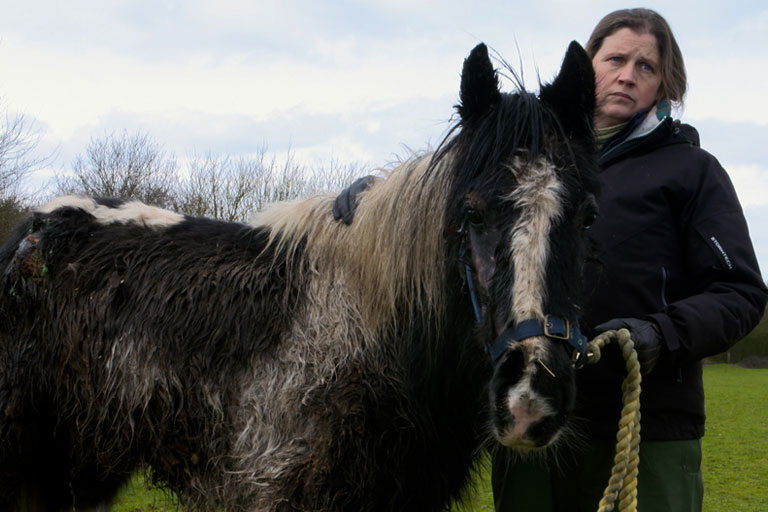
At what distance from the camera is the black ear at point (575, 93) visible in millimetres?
2766

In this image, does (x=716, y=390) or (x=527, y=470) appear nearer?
(x=527, y=470)

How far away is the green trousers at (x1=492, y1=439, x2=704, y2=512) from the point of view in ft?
9.37

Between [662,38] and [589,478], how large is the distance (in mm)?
2166

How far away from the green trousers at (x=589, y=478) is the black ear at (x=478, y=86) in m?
1.50

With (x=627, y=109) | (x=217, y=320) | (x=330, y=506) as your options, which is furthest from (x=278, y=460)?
(x=627, y=109)

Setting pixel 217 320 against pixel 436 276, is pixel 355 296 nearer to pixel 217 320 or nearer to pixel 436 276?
pixel 436 276

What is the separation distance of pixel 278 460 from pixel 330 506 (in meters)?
0.29

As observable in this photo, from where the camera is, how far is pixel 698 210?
2855 millimetres

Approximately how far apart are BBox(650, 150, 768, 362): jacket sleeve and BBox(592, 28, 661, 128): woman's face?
1.42ft

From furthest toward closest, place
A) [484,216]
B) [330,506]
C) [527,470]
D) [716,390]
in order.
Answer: [716,390], [527,470], [330,506], [484,216]

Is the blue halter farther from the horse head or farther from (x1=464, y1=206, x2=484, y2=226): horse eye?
(x1=464, y1=206, x2=484, y2=226): horse eye

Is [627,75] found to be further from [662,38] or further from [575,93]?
[575,93]

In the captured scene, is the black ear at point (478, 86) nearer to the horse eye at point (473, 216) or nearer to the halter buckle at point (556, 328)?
the horse eye at point (473, 216)

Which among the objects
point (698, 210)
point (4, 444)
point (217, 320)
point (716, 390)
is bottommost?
point (716, 390)
